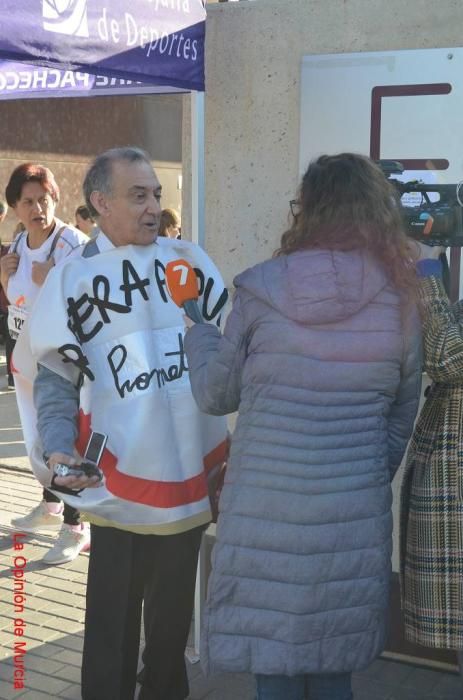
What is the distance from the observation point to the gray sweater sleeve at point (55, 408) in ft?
8.92

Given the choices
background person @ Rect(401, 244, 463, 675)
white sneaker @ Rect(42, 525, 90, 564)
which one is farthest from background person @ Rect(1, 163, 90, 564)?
background person @ Rect(401, 244, 463, 675)

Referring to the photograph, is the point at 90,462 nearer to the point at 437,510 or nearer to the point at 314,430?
the point at 314,430

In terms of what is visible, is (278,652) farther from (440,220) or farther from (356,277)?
(440,220)

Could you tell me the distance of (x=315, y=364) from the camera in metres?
2.21

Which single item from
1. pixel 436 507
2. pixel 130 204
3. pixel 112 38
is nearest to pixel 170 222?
pixel 112 38

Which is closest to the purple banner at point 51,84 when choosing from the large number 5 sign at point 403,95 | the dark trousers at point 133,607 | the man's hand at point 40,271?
the man's hand at point 40,271

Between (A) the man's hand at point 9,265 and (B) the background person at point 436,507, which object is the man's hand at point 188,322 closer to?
(B) the background person at point 436,507

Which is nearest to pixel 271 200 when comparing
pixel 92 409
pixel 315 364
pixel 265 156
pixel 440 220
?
pixel 265 156

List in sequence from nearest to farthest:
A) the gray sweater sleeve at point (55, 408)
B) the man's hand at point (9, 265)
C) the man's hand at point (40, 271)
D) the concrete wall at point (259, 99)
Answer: the gray sweater sleeve at point (55, 408) < the concrete wall at point (259, 99) < the man's hand at point (40, 271) < the man's hand at point (9, 265)

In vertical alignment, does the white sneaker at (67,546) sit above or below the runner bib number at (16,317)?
below

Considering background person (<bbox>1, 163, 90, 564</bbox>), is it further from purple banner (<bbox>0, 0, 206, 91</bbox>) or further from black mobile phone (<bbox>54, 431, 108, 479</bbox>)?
black mobile phone (<bbox>54, 431, 108, 479</bbox>)

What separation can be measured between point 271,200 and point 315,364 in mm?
1500

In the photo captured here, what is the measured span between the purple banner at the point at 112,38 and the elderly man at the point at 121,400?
476 mm

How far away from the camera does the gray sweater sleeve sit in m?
2.72
